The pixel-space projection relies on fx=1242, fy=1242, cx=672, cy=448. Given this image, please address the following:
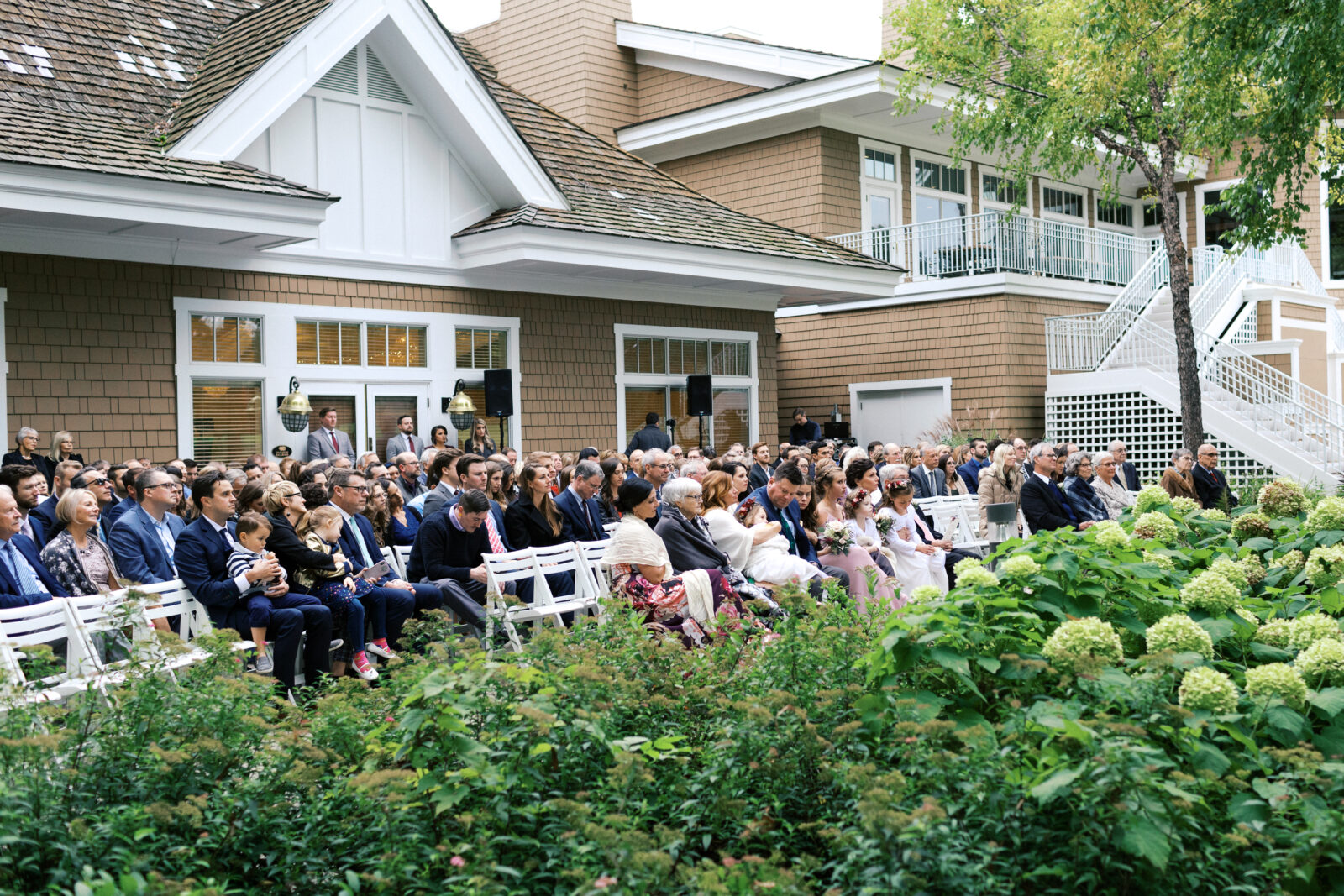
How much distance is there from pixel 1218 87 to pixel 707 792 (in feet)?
39.2

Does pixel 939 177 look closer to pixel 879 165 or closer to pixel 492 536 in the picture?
pixel 879 165

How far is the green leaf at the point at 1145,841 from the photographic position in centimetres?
302

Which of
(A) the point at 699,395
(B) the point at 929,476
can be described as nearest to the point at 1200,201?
(A) the point at 699,395

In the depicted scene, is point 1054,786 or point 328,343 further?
point 328,343

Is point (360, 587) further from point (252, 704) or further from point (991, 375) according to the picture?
point (991, 375)

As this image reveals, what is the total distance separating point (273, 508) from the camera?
26.7 ft

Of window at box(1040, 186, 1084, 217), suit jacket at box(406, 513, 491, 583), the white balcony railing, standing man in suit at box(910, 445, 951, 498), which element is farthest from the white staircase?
suit jacket at box(406, 513, 491, 583)

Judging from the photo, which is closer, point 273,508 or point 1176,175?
point 273,508

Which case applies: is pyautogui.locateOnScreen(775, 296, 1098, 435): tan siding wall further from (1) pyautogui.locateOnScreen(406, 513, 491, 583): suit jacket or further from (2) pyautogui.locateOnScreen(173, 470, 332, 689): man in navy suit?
(2) pyautogui.locateOnScreen(173, 470, 332, 689): man in navy suit

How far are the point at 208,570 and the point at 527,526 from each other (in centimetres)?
279

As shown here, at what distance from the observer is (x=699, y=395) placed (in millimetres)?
18531

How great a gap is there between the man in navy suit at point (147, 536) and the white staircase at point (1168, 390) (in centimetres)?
1768

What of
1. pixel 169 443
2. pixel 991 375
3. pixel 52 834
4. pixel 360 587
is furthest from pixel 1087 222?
pixel 52 834

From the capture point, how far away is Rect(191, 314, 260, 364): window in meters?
13.8
